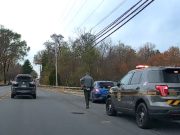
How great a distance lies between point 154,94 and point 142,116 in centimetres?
94

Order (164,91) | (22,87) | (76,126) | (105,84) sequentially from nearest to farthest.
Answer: (164,91) → (76,126) → (105,84) → (22,87)

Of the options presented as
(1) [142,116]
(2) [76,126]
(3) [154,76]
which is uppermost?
(3) [154,76]

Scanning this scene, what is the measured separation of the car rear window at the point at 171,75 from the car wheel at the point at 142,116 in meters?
1.09

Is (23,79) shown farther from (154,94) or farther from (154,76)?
(154,94)

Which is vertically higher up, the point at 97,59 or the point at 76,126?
the point at 97,59

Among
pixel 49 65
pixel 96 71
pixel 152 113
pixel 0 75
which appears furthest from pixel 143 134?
pixel 0 75

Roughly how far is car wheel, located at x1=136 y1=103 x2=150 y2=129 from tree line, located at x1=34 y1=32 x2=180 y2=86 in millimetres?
38469

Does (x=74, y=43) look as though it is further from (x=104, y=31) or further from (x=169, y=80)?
(x=169, y=80)

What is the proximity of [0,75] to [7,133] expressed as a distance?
5269 inches

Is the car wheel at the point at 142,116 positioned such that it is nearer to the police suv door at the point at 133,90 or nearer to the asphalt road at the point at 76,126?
the asphalt road at the point at 76,126

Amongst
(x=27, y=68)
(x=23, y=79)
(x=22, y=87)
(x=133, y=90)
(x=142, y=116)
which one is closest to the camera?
(x=142, y=116)

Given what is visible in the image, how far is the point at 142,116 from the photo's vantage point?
1373cm

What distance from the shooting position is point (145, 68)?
14.3 meters

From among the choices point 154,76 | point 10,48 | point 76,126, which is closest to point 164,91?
point 154,76
